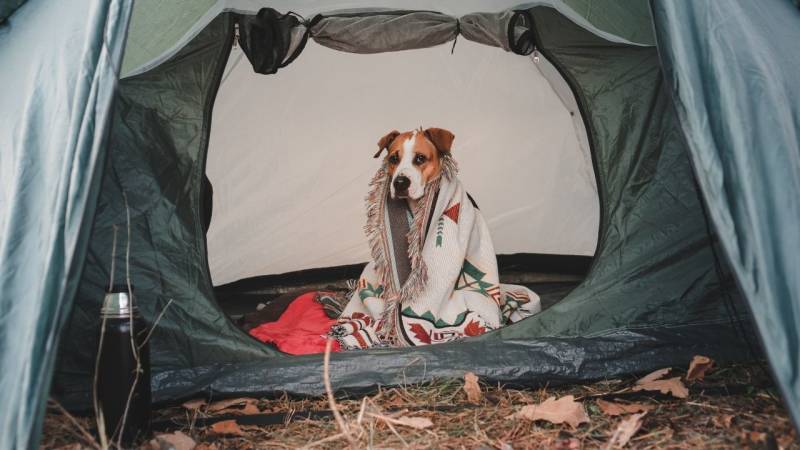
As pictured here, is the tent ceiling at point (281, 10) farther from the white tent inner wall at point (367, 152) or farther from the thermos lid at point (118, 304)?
the thermos lid at point (118, 304)

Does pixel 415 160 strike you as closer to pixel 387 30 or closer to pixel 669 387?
pixel 387 30

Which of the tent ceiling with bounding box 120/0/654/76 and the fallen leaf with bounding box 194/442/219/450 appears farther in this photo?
the tent ceiling with bounding box 120/0/654/76

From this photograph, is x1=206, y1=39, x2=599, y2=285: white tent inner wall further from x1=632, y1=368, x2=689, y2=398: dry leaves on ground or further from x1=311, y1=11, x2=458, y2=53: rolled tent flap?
x1=632, y1=368, x2=689, y2=398: dry leaves on ground

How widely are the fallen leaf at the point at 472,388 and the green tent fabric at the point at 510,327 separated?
73 mm

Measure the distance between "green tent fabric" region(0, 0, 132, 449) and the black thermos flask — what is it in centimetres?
32

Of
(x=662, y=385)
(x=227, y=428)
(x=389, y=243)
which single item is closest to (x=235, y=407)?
(x=227, y=428)

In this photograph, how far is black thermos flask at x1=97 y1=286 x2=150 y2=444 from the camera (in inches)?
76.4

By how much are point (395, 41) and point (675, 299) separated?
184 cm

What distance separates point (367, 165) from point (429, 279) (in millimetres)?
1543

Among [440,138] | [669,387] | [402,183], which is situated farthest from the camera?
[440,138]

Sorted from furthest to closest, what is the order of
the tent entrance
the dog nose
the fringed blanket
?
the tent entrance
the dog nose
the fringed blanket

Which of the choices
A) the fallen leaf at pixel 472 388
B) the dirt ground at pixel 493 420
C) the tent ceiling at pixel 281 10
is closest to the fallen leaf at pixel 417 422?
the dirt ground at pixel 493 420

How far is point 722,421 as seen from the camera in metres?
1.96

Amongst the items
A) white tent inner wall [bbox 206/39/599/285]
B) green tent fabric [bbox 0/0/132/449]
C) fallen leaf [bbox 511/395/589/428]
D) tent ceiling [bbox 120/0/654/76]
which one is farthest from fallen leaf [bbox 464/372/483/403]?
white tent inner wall [bbox 206/39/599/285]
